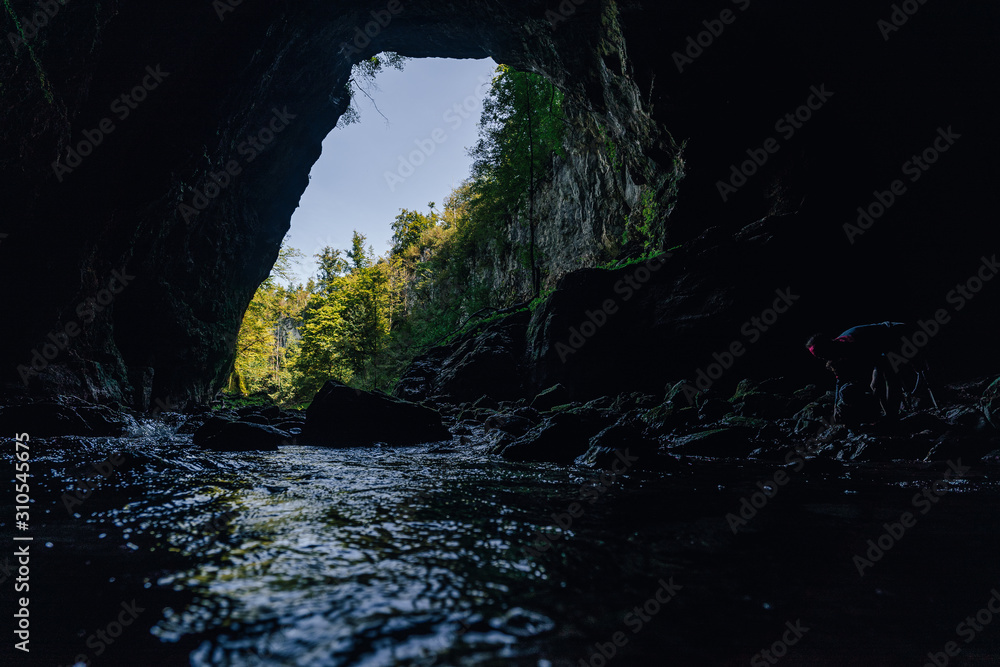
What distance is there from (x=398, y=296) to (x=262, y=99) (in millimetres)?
25684

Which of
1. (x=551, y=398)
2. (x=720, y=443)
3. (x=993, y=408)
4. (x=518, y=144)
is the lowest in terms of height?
(x=720, y=443)

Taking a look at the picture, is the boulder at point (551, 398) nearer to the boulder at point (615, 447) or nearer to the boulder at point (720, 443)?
the boulder at point (720, 443)

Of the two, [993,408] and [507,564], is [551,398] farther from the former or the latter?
[507,564]

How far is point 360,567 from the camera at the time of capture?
191cm

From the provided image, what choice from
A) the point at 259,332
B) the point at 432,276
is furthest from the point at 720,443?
the point at 259,332

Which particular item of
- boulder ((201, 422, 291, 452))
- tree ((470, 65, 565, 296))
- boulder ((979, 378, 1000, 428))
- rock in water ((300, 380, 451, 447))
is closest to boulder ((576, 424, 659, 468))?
boulder ((979, 378, 1000, 428))

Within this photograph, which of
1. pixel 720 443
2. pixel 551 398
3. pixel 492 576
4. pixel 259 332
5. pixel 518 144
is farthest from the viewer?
pixel 259 332

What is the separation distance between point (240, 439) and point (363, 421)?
89.1 inches

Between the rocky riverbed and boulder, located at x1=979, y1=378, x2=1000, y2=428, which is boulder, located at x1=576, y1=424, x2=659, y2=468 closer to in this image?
the rocky riverbed

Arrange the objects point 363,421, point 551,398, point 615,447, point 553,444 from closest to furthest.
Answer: point 615,447
point 553,444
point 363,421
point 551,398

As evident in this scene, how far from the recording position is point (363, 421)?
9.06 m

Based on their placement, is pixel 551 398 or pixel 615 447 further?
pixel 551 398

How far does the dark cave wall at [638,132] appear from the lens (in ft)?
28.3

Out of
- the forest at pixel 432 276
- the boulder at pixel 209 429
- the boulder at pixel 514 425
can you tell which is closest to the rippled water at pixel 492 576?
the boulder at pixel 514 425
